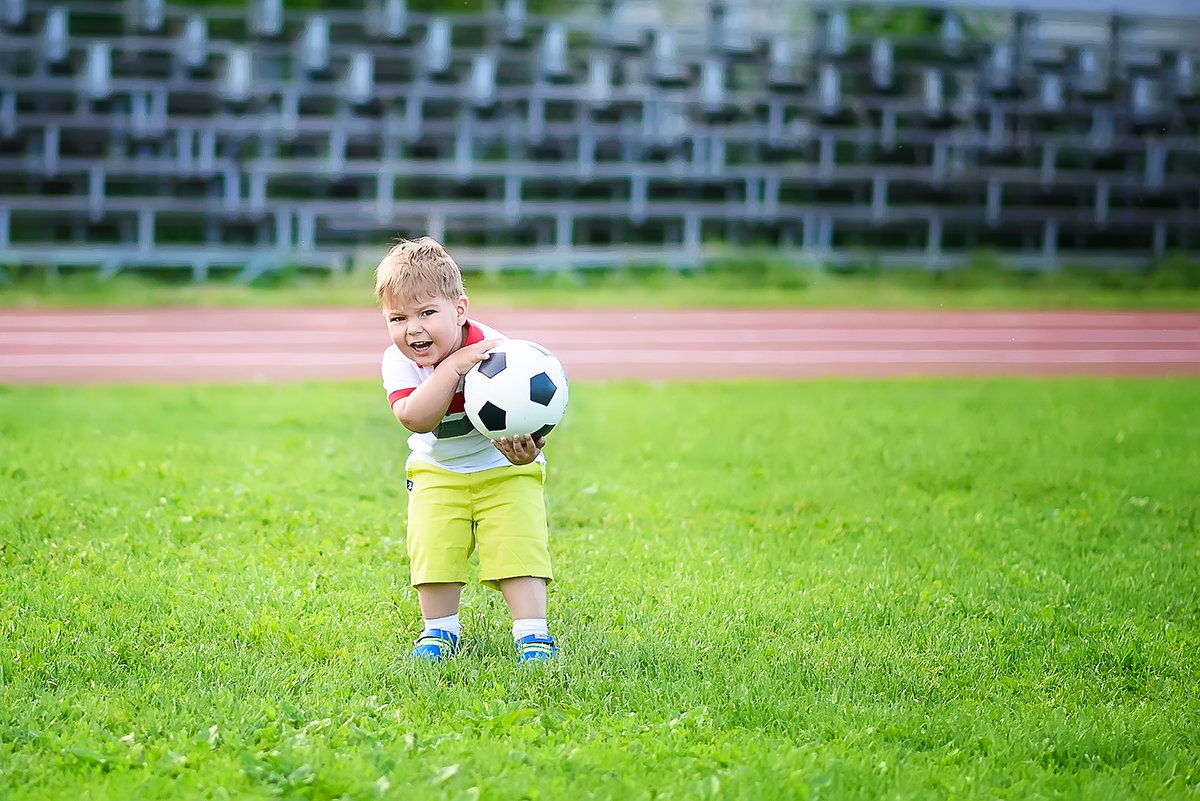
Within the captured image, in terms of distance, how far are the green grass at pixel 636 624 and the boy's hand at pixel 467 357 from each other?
959 millimetres

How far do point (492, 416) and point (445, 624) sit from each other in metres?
0.80

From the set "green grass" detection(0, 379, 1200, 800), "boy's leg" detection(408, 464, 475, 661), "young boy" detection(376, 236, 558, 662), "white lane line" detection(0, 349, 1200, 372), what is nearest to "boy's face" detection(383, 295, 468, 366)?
"young boy" detection(376, 236, 558, 662)

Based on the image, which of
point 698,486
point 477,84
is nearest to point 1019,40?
point 477,84

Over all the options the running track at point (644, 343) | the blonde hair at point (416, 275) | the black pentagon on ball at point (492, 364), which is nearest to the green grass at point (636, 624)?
the black pentagon on ball at point (492, 364)

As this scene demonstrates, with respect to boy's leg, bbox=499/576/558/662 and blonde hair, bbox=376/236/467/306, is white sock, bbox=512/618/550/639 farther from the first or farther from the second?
blonde hair, bbox=376/236/467/306

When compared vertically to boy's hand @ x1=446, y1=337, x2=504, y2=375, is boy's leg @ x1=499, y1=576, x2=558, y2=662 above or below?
→ below

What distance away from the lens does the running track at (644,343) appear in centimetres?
1245

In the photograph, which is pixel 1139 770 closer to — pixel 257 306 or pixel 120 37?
pixel 257 306

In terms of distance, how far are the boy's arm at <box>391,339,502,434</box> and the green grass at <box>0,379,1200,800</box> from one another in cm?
80

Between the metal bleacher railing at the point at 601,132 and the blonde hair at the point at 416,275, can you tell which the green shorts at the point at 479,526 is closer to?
the blonde hair at the point at 416,275

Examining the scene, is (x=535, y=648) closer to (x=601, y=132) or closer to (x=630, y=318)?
(x=630, y=318)

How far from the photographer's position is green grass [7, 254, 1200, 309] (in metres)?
18.4

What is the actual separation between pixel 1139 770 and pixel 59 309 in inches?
640

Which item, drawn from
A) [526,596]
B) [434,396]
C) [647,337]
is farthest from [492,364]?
[647,337]
